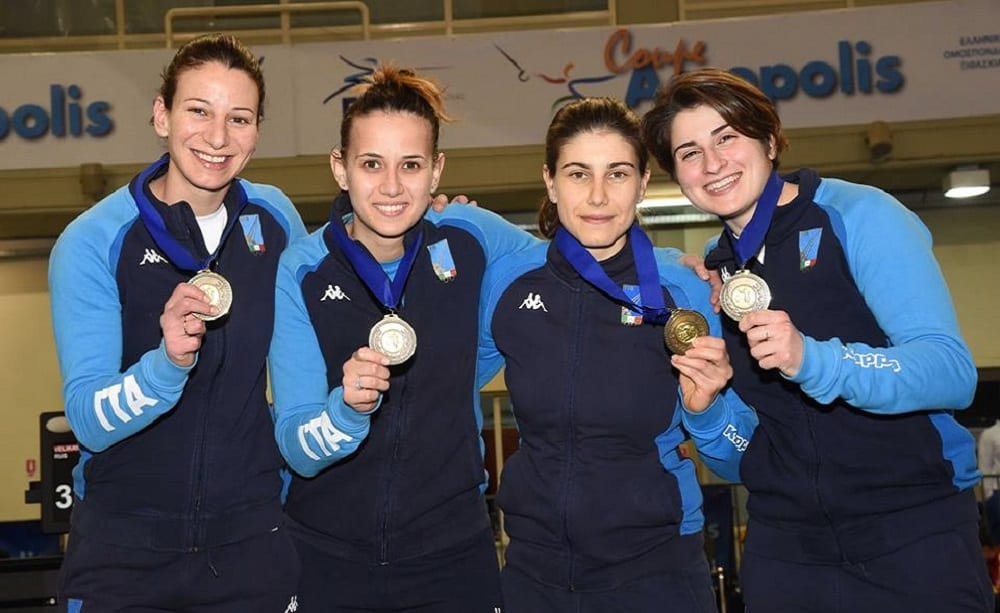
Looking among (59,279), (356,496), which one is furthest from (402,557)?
(59,279)

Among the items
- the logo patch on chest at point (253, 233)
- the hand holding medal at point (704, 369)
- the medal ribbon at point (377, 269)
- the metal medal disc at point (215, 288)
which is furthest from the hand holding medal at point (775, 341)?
the logo patch on chest at point (253, 233)

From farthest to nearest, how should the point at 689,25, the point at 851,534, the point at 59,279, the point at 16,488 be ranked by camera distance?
the point at 16,488 → the point at 689,25 → the point at 59,279 → the point at 851,534

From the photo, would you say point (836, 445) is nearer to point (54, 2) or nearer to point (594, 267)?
point (594, 267)

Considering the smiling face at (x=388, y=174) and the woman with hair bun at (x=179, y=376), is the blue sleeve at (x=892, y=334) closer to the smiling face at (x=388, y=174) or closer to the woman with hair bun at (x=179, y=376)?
the smiling face at (x=388, y=174)

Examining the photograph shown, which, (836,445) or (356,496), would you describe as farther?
(356,496)

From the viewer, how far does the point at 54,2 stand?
39.2 ft

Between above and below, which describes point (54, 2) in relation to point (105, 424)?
above

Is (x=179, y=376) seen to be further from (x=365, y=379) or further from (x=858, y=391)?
(x=858, y=391)

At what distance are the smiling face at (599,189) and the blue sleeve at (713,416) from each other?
0.21m

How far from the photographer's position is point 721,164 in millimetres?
3004

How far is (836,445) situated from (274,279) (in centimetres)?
161

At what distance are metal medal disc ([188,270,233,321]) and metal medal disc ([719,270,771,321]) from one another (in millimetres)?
1268

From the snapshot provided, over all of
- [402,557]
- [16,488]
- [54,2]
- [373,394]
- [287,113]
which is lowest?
[16,488]

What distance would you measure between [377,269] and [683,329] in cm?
87
